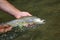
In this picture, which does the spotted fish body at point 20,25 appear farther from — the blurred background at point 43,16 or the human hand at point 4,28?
the blurred background at point 43,16

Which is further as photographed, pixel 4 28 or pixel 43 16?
pixel 43 16

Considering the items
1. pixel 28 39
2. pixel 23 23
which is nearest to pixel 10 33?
pixel 23 23

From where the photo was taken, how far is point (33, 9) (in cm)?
400

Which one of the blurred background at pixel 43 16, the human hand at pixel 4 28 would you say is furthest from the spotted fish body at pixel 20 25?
the blurred background at pixel 43 16

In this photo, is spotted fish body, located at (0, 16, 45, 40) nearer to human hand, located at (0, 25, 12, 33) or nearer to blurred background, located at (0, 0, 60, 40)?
human hand, located at (0, 25, 12, 33)

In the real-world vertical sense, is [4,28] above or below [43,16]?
below

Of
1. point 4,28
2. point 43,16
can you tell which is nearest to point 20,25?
point 4,28

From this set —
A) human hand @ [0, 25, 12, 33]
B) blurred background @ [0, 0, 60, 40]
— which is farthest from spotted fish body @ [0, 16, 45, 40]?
blurred background @ [0, 0, 60, 40]

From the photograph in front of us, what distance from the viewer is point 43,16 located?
3.55m

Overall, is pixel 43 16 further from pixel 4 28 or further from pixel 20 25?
pixel 4 28

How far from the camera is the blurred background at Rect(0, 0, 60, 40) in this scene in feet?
9.56

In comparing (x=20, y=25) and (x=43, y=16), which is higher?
(x=43, y=16)

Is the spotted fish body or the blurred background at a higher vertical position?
the blurred background

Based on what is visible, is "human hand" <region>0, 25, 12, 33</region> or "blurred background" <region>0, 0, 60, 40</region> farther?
"blurred background" <region>0, 0, 60, 40</region>
